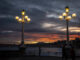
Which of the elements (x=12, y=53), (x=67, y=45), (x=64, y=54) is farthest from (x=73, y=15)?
(x=12, y=53)

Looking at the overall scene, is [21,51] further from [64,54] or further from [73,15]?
[73,15]

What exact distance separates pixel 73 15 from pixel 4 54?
11716 mm

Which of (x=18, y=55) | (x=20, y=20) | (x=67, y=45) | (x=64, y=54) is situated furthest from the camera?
(x=20, y=20)

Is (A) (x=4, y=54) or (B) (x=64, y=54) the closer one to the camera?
(B) (x=64, y=54)

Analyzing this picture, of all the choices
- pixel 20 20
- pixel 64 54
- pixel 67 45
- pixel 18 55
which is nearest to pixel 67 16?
pixel 67 45

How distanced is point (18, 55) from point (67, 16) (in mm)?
9004

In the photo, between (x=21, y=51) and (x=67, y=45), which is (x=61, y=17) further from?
(x=21, y=51)

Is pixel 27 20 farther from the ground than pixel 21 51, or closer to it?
farther from the ground

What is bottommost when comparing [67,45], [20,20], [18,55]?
[18,55]

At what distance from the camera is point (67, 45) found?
1630cm

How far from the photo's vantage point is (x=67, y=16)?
56.5 ft

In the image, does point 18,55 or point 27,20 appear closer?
point 18,55

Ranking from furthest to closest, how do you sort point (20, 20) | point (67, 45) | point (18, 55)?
point (20, 20), point (18, 55), point (67, 45)

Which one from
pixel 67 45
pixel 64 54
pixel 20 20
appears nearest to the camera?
pixel 64 54
